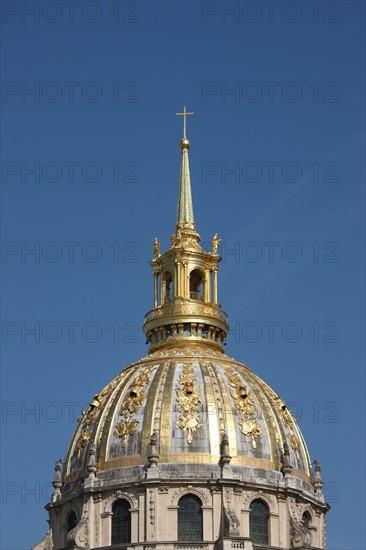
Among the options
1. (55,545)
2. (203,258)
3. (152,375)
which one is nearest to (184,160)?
(203,258)

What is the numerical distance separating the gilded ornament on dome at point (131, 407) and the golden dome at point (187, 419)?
0.07m

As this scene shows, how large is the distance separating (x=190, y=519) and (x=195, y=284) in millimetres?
25099

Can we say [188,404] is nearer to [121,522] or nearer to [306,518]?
[121,522]

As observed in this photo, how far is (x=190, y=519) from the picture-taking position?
453 feet

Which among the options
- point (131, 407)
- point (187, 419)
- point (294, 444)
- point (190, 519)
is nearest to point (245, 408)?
point (187, 419)

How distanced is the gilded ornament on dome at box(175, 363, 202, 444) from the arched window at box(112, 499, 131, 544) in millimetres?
6605

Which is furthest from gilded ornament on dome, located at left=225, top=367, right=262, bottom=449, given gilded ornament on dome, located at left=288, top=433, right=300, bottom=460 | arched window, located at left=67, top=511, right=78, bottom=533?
arched window, located at left=67, top=511, right=78, bottom=533

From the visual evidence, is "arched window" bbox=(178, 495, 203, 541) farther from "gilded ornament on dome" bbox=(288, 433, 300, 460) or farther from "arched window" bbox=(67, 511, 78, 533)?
"gilded ornament on dome" bbox=(288, 433, 300, 460)

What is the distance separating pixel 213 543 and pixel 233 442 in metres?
8.40

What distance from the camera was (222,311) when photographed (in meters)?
154

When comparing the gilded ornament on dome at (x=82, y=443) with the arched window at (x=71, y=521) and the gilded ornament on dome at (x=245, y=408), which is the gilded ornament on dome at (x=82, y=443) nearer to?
the arched window at (x=71, y=521)

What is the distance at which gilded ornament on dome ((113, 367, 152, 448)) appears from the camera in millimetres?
142875

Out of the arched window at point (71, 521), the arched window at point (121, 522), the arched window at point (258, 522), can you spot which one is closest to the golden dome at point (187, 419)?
the arched window at point (258, 522)

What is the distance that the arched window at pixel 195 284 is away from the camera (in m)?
156
